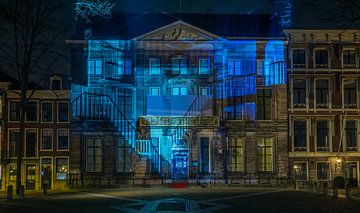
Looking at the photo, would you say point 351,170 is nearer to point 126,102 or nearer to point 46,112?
point 126,102

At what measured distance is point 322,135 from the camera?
206 ft

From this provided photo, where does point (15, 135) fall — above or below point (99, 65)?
below

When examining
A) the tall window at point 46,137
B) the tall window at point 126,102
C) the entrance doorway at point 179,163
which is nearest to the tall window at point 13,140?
the tall window at point 46,137

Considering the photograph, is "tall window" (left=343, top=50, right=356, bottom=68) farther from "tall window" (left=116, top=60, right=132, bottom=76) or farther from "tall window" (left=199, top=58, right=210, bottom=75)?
"tall window" (left=116, top=60, right=132, bottom=76)

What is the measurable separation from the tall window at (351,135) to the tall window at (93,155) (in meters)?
25.4

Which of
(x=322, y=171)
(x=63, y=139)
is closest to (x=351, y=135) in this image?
(x=322, y=171)

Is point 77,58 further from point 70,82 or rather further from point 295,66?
point 295,66

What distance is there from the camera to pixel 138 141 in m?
59.9

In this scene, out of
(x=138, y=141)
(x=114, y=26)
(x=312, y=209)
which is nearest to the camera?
(x=312, y=209)

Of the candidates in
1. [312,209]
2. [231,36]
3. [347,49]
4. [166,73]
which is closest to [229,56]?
[231,36]

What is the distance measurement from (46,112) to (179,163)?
49.2 feet

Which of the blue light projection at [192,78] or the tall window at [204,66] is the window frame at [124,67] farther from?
the tall window at [204,66]

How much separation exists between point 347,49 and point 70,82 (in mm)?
28720

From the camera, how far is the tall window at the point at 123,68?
61.6 meters
